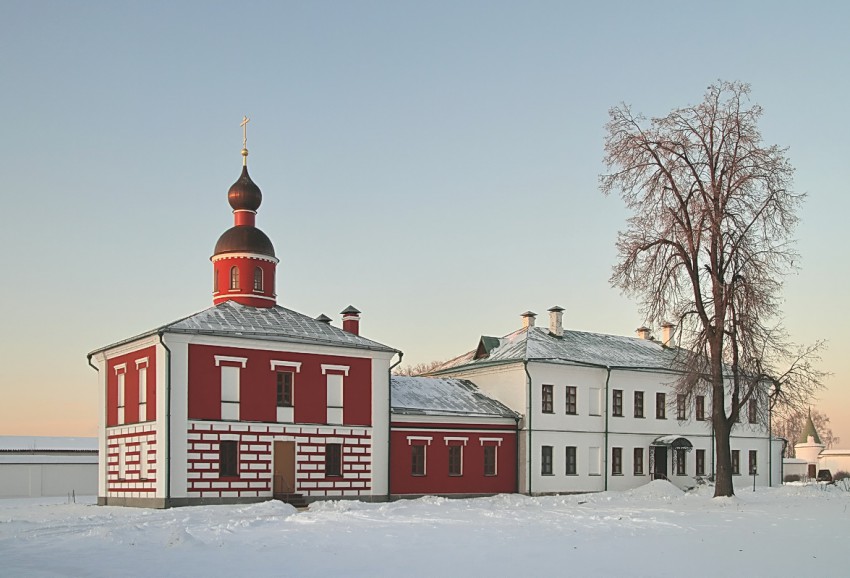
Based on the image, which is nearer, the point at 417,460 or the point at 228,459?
the point at 228,459

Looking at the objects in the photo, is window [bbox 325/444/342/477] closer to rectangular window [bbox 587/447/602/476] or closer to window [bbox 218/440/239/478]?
window [bbox 218/440/239/478]

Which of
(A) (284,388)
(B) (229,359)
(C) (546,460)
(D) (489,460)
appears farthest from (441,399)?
(B) (229,359)

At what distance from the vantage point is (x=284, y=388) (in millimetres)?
31812

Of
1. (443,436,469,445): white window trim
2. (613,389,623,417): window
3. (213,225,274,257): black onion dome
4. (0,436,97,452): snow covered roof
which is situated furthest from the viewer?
(0,436,97,452): snow covered roof

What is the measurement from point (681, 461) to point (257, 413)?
67.0 ft

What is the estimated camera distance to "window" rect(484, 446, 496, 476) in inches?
1467

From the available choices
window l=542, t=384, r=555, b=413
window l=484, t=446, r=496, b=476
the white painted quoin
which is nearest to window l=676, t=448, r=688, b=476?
the white painted quoin

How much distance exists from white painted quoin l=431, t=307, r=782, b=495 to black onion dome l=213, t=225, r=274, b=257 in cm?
1048

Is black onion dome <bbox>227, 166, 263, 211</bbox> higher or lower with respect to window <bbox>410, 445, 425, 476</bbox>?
higher

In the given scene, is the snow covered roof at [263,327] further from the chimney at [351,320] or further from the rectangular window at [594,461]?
the rectangular window at [594,461]

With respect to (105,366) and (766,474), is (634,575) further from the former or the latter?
(766,474)

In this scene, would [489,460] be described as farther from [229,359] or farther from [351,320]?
[229,359]

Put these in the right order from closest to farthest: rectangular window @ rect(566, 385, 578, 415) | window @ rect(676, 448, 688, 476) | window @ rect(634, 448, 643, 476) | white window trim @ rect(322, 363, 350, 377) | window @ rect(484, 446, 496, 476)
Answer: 1. white window trim @ rect(322, 363, 350, 377)
2. window @ rect(484, 446, 496, 476)
3. rectangular window @ rect(566, 385, 578, 415)
4. window @ rect(634, 448, 643, 476)
5. window @ rect(676, 448, 688, 476)

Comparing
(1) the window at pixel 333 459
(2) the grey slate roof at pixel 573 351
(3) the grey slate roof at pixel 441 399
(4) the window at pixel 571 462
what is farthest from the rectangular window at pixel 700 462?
(1) the window at pixel 333 459
